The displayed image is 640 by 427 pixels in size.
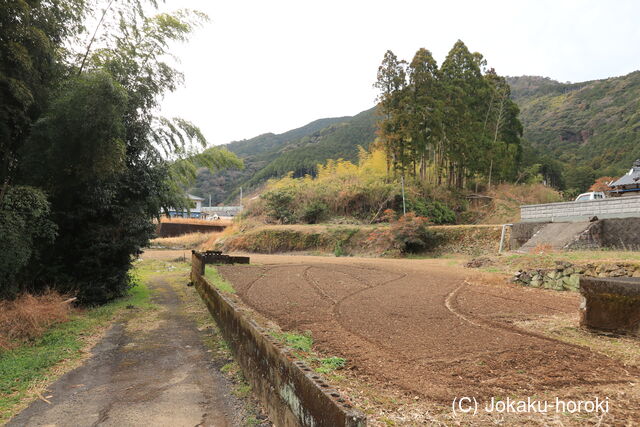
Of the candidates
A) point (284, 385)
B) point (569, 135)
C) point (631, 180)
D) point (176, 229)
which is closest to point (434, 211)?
point (631, 180)

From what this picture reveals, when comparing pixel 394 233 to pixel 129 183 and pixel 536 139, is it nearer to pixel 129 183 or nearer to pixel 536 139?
pixel 129 183

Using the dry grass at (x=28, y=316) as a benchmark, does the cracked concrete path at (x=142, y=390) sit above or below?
below

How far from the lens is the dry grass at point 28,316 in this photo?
5535 mm

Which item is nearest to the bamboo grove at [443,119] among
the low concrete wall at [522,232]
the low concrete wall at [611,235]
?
the low concrete wall at [522,232]

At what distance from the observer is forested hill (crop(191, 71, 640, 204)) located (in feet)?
151

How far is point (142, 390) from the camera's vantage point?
385 cm

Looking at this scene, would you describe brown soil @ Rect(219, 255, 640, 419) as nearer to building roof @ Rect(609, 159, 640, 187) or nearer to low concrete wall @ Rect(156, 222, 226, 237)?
building roof @ Rect(609, 159, 640, 187)

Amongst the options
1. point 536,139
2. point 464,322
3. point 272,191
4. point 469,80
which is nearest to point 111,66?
point 464,322

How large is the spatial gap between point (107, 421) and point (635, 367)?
15.6 ft

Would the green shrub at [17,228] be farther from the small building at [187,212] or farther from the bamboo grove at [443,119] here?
the bamboo grove at [443,119]

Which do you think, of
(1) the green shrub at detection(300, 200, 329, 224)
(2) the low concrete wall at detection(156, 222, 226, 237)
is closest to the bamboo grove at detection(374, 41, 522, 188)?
(1) the green shrub at detection(300, 200, 329, 224)

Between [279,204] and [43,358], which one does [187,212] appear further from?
[279,204]

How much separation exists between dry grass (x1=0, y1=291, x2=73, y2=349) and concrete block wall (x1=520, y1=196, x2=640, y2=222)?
14889 millimetres

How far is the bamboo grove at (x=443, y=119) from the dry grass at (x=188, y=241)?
15.0m
